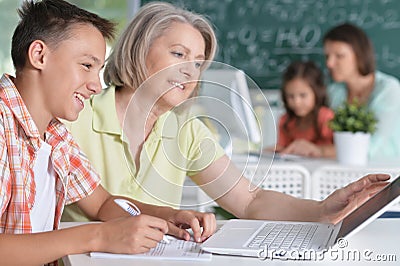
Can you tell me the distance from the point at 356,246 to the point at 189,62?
1.64ft

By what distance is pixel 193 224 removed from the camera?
1.33 meters

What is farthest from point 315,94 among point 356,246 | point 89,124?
point 356,246

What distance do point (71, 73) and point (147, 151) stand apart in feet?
1.08

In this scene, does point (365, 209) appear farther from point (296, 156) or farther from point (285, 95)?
point (285, 95)

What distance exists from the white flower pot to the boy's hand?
181 centimetres

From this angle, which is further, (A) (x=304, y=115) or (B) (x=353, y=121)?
(A) (x=304, y=115)

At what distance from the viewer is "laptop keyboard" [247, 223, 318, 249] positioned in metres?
1.24

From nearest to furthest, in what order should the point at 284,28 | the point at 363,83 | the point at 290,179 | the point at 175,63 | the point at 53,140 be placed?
the point at 53,140 → the point at 175,63 → the point at 290,179 → the point at 363,83 → the point at 284,28

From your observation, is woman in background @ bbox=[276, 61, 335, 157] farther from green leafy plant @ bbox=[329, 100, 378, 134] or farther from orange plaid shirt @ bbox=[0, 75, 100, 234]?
orange plaid shirt @ bbox=[0, 75, 100, 234]

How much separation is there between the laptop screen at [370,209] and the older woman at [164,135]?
0.51ft

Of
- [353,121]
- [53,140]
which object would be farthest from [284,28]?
[53,140]

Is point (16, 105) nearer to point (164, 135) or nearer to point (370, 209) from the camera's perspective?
point (164, 135)

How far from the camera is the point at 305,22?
4.60 meters

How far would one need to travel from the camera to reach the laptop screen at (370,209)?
1180 millimetres
